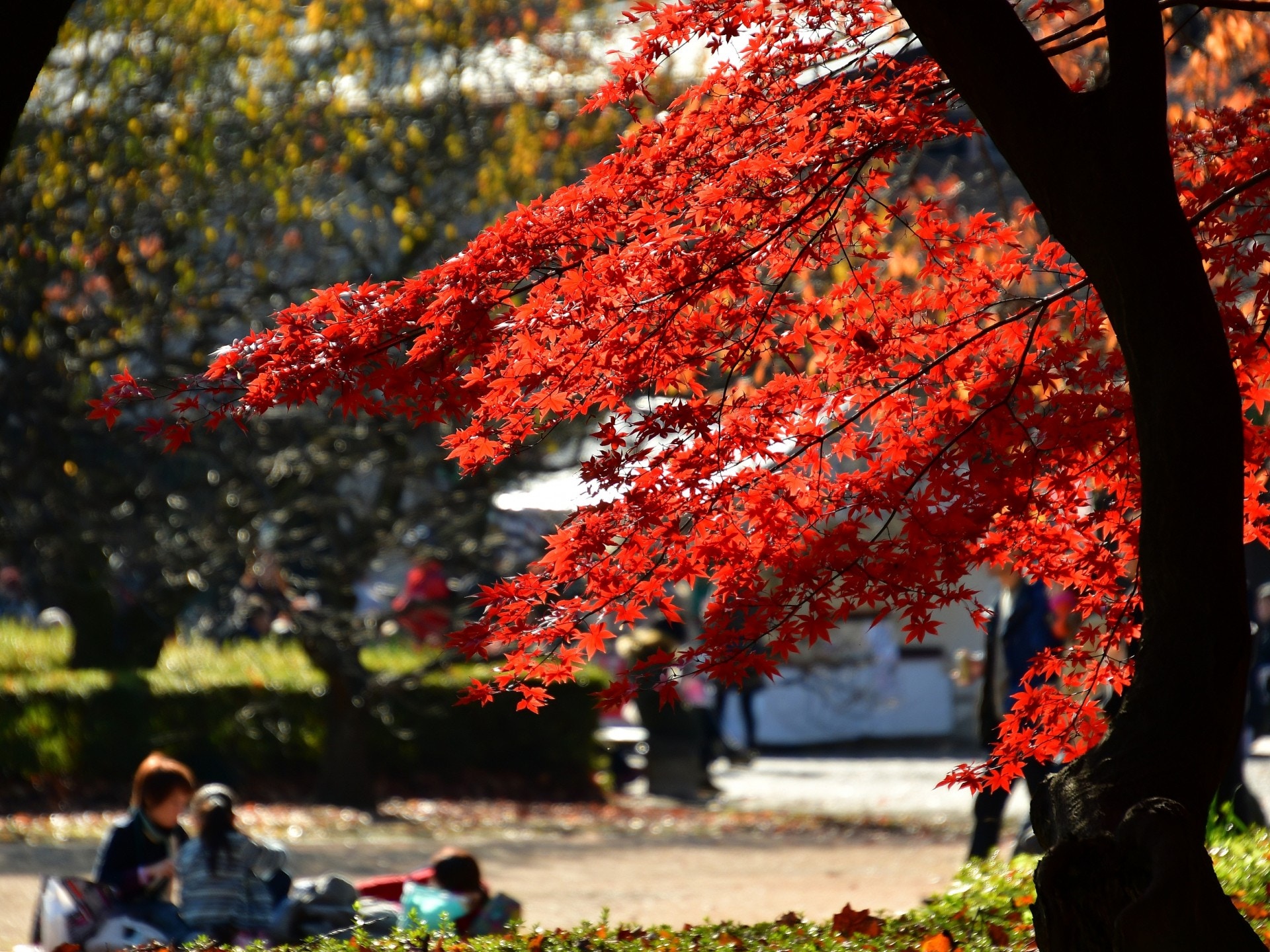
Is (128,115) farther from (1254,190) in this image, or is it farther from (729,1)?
(1254,190)

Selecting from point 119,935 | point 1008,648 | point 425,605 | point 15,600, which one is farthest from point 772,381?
point 15,600

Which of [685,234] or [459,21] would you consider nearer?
[685,234]

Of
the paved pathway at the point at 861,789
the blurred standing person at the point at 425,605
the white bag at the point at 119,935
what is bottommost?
the paved pathway at the point at 861,789

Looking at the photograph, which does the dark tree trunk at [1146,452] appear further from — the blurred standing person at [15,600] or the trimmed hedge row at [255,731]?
the blurred standing person at [15,600]

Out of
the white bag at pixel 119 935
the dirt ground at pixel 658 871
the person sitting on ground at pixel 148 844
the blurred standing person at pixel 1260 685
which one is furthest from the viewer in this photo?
the blurred standing person at pixel 1260 685

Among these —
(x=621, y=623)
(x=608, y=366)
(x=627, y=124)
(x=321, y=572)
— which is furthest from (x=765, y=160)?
(x=627, y=124)

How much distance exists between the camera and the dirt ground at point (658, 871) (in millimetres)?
8312

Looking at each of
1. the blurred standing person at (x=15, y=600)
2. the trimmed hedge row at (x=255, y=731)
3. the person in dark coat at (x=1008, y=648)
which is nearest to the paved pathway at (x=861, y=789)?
the trimmed hedge row at (x=255, y=731)

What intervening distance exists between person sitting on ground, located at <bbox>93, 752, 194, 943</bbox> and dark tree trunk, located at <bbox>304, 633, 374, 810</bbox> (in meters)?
6.03

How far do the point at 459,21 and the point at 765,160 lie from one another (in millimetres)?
9871

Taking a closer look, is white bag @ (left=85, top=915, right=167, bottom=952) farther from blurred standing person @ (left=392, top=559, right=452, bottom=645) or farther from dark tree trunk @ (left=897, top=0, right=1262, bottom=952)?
blurred standing person @ (left=392, top=559, right=452, bottom=645)

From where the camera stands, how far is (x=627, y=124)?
48.5ft

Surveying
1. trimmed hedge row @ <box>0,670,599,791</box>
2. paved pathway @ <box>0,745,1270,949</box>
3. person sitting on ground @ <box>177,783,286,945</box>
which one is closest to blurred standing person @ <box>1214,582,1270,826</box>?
paved pathway @ <box>0,745,1270,949</box>

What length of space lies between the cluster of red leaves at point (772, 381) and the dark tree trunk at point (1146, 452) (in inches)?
23.9
